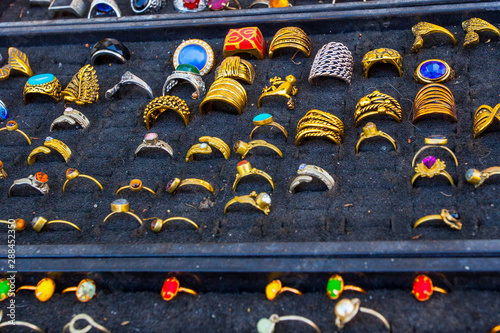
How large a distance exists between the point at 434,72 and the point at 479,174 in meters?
0.88

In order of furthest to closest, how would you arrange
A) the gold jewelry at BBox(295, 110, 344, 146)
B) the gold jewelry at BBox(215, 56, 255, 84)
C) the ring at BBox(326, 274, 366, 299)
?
1. the gold jewelry at BBox(215, 56, 255, 84)
2. the gold jewelry at BBox(295, 110, 344, 146)
3. the ring at BBox(326, 274, 366, 299)

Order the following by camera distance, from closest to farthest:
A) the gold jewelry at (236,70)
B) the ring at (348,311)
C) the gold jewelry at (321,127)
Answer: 1. the ring at (348,311)
2. the gold jewelry at (321,127)
3. the gold jewelry at (236,70)

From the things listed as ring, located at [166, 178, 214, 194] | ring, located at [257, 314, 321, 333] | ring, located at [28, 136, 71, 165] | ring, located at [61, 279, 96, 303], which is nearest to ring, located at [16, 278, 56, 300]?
ring, located at [61, 279, 96, 303]

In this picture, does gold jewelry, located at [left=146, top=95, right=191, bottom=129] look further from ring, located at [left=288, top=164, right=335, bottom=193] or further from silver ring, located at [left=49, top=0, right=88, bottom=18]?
silver ring, located at [left=49, top=0, right=88, bottom=18]

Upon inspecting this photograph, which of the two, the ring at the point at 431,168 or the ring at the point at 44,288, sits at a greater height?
the ring at the point at 431,168

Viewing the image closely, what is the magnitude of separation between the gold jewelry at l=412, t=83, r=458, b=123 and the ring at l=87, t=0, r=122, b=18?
101 inches

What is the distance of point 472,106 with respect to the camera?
2.83 meters

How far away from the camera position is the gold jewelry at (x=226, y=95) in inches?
117

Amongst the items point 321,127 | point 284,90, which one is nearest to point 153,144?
point 284,90

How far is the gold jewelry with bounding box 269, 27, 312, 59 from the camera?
3248 millimetres

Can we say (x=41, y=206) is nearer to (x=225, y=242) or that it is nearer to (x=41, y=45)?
(x=225, y=242)

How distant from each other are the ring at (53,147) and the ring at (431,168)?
2.07m

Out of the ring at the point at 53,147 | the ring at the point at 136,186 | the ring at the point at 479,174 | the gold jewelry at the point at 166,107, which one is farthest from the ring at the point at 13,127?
the ring at the point at 479,174

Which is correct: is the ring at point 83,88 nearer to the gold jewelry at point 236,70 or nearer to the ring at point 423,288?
the gold jewelry at point 236,70
